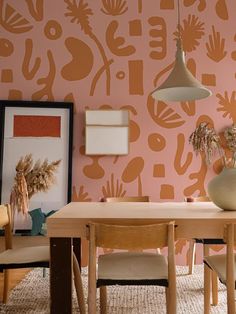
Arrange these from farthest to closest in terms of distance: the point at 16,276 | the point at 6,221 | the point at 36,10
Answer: the point at 36,10 < the point at 16,276 < the point at 6,221

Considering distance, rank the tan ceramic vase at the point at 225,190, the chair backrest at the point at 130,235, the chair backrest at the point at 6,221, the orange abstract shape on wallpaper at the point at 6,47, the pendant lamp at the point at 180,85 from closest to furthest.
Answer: the chair backrest at the point at 130,235 → the tan ceramic vase at the point at 225,190 → the pendant lamp at the point at 180,85 → the chair backrest at the point at 6,221 → the orange abstract shape on wallpaper at the point at 6,47

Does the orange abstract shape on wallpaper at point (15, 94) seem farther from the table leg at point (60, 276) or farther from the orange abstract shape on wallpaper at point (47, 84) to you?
the table leg at point (60, 276)

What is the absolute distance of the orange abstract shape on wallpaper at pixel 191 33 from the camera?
13.0 ft

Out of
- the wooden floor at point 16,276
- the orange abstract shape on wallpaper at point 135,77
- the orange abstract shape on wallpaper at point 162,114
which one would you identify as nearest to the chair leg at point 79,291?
the wooden floor at point 16,276

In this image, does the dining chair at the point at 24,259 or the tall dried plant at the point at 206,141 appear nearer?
the dining chair at the point at 24,259

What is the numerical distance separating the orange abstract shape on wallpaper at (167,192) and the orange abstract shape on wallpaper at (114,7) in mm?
1922

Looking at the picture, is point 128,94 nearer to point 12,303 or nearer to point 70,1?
point 70,1

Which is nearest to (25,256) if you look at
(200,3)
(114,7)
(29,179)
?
(29,179)

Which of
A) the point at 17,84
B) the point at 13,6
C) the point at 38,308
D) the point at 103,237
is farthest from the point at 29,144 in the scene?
the point at 103,237

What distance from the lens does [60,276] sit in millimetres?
1834

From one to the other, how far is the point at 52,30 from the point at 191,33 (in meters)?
1.50

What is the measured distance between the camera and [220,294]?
9.15 feet

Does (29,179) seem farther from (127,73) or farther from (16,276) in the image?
(127,73)

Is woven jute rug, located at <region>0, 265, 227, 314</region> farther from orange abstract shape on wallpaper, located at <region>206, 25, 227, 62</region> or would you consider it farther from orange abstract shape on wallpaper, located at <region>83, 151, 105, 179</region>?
orange abstract shape on wallpaper, located at <region>206, 25, 227, 62</region>
